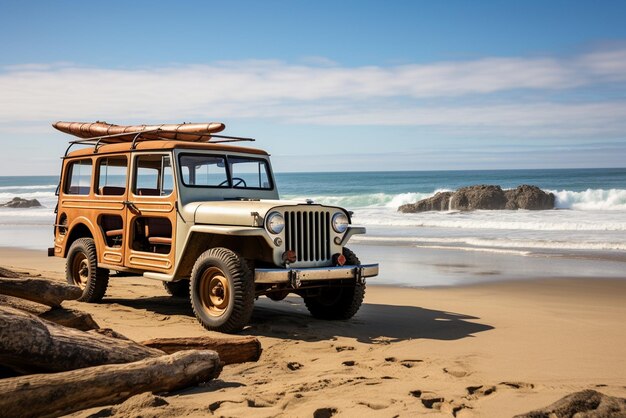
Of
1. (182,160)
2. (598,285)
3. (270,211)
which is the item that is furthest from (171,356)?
(598,285)

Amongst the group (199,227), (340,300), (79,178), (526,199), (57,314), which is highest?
(79,178)

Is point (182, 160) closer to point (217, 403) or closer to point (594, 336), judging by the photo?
point (217, 403)

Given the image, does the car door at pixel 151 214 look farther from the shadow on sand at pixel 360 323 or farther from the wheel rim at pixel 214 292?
the shadow on sand at pixel 360 323

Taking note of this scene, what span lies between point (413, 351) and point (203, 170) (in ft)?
11.3

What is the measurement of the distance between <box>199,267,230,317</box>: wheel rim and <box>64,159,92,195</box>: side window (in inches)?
115

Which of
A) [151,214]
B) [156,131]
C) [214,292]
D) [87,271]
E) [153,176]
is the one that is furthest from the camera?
[87,271]

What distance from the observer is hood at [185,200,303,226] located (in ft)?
23.9

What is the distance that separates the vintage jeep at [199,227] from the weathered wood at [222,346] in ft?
3.75

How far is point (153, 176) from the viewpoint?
29.7 feet

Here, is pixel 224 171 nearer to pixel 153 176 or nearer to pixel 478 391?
pixel 153 176

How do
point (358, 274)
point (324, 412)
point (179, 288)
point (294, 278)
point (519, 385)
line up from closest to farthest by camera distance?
point (324, 412), point (519, 385), point (294, 278), point (358, 274), point (179, 288)

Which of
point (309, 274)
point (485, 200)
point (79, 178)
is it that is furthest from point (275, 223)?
point (485, 200)

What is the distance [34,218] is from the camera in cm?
3130

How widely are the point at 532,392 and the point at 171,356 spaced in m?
2.58
